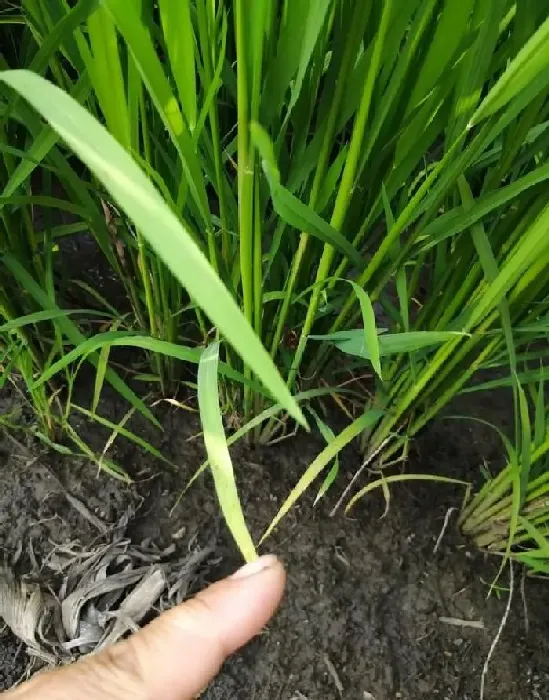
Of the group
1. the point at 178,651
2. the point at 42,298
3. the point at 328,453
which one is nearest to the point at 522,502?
the point at 328,453

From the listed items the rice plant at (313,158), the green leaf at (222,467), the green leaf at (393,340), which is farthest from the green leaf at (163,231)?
the green leaf at (393,340)

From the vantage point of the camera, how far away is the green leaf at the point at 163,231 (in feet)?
0.59

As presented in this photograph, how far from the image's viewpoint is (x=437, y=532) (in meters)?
0.62

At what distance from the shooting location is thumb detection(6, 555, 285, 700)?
38 centimetres

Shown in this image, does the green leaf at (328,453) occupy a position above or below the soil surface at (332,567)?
above

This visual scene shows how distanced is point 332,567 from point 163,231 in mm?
489

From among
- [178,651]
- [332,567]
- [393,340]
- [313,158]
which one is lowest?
[332,567]

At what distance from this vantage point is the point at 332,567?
598 mm

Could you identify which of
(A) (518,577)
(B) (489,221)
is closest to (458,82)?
(B) (489,221)

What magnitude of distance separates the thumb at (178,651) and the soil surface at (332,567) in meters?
0.16

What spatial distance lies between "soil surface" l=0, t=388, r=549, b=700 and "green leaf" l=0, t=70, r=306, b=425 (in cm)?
43

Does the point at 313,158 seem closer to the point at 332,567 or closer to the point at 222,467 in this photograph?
the point at 222,467

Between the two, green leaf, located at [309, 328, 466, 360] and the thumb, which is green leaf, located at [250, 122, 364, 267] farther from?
the thumb

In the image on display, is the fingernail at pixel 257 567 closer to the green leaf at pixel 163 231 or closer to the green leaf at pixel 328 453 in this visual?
the green leaf at pixel 328 453
